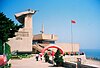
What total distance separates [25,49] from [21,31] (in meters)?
5.05

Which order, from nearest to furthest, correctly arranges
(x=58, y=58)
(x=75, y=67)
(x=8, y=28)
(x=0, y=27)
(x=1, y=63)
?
(x=1, y=63) < (x=75, y=67) < (x=58, y=58) < (x=0, y=27) < (x=8, y=28)

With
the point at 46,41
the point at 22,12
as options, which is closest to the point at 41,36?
the point at 46,41

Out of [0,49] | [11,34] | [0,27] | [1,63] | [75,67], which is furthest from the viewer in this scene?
[11,34]

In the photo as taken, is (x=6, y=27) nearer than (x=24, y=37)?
Yes

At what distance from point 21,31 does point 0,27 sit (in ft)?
110

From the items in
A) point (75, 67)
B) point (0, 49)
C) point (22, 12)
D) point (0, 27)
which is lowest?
point (75, 67)

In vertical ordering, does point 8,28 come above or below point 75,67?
above

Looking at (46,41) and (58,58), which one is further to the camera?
(46,41)

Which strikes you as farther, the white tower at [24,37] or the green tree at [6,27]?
the white tower at [24,37]

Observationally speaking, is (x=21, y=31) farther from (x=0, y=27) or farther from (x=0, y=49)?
(x=0, y=49)

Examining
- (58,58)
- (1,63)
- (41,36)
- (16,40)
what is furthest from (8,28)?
(41,36)

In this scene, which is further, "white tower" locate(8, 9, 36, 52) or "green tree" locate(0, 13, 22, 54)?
"white tower" locate(8, 9, 36, 52)

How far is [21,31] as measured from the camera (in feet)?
210

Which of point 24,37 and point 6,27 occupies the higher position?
point 6,27
